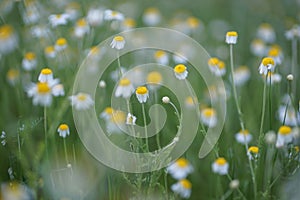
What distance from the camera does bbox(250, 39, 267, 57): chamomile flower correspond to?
2.46 m

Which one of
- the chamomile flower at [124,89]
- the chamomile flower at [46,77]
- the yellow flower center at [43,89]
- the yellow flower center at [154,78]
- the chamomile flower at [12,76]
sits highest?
the chamomile flower at [12,76]

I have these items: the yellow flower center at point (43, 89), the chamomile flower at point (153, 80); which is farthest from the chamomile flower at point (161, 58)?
the yellow flower center at point (43, 89)

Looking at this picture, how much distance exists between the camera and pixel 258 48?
250cm

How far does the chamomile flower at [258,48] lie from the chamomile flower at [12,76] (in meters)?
1.26

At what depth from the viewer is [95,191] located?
1.43 m

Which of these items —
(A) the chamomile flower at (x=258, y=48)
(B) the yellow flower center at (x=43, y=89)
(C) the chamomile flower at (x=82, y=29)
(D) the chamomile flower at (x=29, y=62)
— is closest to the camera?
(B) the yellow flower center at (x=43, y=89)

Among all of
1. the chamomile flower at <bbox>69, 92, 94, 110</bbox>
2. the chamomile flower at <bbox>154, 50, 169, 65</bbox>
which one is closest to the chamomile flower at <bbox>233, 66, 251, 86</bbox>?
→ the chamomile flower at <bbox>154, 50, 169, 65</bbox>

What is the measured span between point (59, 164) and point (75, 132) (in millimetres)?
247

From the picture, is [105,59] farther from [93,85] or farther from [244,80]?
[244,80]

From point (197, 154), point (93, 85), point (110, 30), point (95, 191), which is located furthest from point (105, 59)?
point (95, 191)

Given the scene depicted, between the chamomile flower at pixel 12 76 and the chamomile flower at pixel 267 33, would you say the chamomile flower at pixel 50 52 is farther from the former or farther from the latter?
the chamomile flower at pixel 267 33

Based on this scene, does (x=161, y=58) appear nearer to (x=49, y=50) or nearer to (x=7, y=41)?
(x=49, y=50)

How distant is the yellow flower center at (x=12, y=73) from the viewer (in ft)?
6.12

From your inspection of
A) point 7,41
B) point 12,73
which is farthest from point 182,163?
point 7,41
